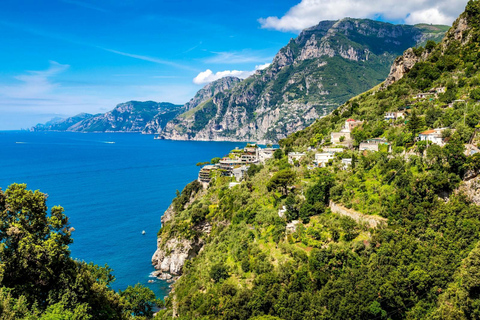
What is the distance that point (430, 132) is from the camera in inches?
1312

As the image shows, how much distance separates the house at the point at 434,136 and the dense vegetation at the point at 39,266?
31.9 metres

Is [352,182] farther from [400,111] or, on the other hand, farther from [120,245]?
[120,245]

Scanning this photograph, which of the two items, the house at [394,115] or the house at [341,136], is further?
the house at [341,136]

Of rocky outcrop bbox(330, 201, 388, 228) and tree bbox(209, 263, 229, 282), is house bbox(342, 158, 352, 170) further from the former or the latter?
tree bbox(209, 263, 229, 282)

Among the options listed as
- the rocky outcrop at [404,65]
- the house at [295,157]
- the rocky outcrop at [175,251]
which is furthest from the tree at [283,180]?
the rocky outcrop at [404,65]

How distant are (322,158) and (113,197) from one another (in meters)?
60.1

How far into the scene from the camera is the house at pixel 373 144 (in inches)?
1533

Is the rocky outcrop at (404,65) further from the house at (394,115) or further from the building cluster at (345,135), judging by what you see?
the house at (394,115)

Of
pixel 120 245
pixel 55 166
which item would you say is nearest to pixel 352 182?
pixel 120 245

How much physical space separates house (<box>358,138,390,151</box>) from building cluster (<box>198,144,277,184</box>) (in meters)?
23.9

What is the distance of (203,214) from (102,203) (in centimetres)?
3908

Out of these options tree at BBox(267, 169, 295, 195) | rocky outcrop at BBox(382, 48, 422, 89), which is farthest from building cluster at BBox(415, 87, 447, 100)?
tree at BBox(267, 169, 295, 195)

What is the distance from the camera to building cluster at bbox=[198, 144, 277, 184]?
2421 inches

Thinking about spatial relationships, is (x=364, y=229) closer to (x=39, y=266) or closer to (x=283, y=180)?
(x=283, y=180)
